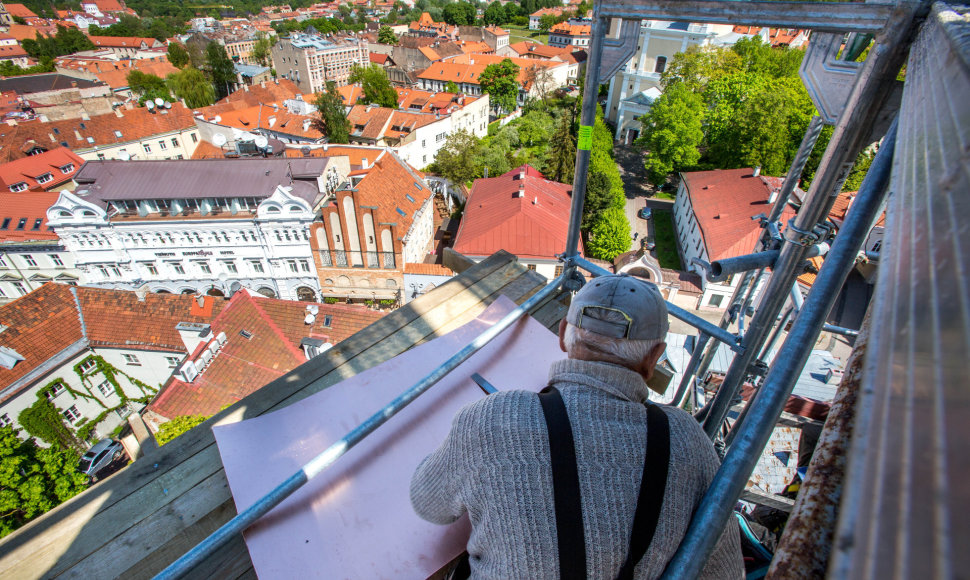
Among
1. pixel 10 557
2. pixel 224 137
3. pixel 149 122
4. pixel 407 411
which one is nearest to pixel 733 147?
pixel 407 411

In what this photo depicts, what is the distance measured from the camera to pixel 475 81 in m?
45.6

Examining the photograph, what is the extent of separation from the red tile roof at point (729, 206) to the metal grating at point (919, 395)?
1795 cm

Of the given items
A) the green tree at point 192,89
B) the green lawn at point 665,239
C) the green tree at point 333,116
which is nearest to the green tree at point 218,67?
the green tree at point 192,89

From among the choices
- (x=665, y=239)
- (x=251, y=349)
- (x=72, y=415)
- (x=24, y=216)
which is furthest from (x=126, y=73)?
(x=665, y=239)

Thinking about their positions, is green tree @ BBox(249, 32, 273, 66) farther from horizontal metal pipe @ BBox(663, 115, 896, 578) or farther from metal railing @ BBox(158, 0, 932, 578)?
horizontal metal pipe @ BBox(663, 115, 896, 578)

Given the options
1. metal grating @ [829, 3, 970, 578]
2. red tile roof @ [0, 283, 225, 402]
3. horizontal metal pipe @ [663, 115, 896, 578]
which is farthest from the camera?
red tile roof @ [0, 283, 225, 402]

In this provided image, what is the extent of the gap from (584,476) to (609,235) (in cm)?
2158

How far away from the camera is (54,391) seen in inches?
567

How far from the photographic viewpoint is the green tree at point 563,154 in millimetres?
26000

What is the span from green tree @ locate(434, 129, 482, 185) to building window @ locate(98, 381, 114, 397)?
68.5ft

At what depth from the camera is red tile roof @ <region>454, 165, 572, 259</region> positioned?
19141mm

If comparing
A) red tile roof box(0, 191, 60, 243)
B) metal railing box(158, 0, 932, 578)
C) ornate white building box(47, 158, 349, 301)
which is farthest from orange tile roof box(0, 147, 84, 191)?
metal railing box(158, 0, 932, 578)

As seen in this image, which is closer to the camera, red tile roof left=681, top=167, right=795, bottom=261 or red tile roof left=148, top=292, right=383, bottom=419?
red tile roof left=148, top=292, right=383, bottom=419

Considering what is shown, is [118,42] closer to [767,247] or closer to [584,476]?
[767,247]
